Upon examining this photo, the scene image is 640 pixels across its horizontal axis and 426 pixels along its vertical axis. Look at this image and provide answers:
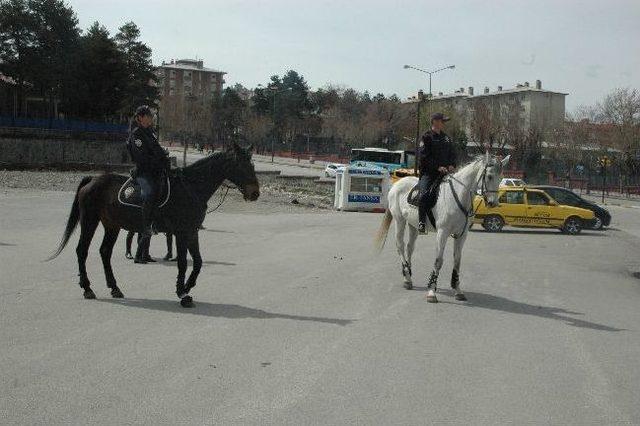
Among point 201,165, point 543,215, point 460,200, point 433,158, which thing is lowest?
point 543,215

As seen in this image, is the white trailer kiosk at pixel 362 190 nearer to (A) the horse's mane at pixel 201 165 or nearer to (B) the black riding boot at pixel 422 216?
(B) the black riding boot at pixel 422 216

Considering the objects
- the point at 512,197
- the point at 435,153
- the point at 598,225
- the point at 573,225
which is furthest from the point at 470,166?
the point at 598,225

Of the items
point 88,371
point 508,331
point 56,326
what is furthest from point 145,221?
point 508,331

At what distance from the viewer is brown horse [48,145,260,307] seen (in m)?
9.41

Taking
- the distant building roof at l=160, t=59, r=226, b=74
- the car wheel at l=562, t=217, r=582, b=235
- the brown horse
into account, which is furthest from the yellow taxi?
the distant building roof at l=160, t=59, r=226, b=74

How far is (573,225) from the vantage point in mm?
26266

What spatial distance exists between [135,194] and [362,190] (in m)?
24.8

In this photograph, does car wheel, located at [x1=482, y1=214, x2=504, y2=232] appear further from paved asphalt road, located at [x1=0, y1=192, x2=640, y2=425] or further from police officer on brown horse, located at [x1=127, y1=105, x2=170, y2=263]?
police officer on brown horse, located at [x1=127, y1=105, x2=170, y2=263]

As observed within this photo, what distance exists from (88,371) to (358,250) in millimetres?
11356

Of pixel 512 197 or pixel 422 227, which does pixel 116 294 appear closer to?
pixel 422 227

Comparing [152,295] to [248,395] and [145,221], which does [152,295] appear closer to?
[145,221]

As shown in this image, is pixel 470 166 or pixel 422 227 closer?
pixel 470 166

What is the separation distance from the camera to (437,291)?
11.4m

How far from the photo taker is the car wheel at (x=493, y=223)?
25.8 m
